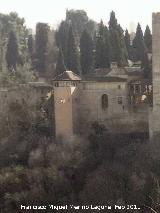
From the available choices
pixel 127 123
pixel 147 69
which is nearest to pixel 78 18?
pixel 147 69

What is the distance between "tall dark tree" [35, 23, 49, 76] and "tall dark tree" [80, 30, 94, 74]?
3413mm

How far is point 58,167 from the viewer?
2131cm

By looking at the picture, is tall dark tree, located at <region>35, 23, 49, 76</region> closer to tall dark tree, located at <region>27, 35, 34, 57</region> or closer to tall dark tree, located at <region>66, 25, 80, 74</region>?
tall dark tree, located at <region>27, 35, 34, 57</region>

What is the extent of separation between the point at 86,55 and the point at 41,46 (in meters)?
4.92

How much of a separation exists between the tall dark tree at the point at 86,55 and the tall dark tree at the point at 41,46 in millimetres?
3413

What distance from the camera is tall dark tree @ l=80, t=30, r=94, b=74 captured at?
94.6 ft

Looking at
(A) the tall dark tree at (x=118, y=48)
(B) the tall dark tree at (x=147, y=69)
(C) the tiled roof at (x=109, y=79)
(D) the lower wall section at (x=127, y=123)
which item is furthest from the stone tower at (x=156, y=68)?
(A) the tall dark tree at (x=118, y=48)

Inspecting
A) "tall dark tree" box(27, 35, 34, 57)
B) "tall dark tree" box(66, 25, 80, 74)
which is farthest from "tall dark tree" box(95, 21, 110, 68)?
"tall dark tree" box(27, 35, 34, 57)

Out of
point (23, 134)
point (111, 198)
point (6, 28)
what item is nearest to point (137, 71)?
point (23, 134)

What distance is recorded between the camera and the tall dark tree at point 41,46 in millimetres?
32906

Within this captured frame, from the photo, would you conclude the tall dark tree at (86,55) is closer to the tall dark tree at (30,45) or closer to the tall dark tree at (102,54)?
the tall dark tree at (102,54)

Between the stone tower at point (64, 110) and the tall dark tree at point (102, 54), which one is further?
the tall dark tree at point (102, 54)

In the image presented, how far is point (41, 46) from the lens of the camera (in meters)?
33.5

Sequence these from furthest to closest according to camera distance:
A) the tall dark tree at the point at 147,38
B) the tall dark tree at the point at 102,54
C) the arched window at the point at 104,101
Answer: the tall dark tree at the point at 147,38
the tall dark tree at the point at 102,54
the arched window at the point at 104,101
